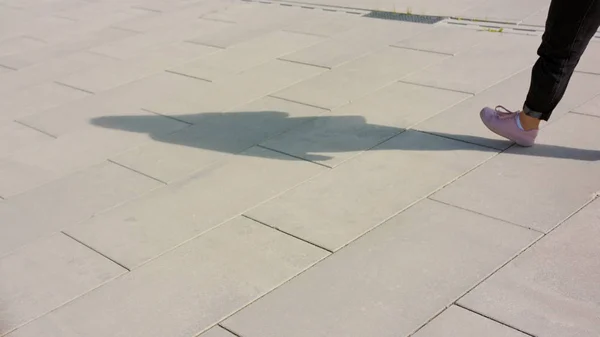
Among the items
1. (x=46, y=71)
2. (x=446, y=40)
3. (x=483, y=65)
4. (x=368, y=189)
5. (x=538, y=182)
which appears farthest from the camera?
(x=46, y=71)

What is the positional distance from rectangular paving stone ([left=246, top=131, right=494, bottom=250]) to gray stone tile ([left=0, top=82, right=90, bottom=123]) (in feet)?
9.43

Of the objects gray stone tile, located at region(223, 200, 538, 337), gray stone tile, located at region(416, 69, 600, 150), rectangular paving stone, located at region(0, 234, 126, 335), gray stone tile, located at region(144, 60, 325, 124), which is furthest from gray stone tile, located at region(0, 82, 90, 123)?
gray stone tile, located at region(223, 200, 538, 337)

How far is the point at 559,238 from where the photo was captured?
143 inches

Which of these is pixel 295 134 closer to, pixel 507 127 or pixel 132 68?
pixel 507 127

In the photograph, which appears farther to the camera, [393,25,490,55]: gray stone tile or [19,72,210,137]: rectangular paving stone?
[393,25,490,55]: gray stone tile

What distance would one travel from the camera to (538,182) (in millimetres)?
4172

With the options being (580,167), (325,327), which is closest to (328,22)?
(580,167)

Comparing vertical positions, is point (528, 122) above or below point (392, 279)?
above

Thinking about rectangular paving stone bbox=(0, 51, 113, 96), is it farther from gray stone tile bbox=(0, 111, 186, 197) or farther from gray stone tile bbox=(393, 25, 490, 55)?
gray stone tile bbox=(393, 25, 490, 55)

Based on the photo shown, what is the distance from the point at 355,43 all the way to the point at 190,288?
4.06 meters

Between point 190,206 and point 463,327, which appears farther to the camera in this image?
point 190,206

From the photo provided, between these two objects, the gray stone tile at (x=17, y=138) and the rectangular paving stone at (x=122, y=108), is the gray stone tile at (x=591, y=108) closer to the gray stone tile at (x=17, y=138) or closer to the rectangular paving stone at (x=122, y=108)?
the rectangular paving stone at (x=122, y=108)

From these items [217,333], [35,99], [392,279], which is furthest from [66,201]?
[35,99]

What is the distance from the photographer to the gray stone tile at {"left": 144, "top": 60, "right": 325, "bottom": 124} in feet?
19.1
